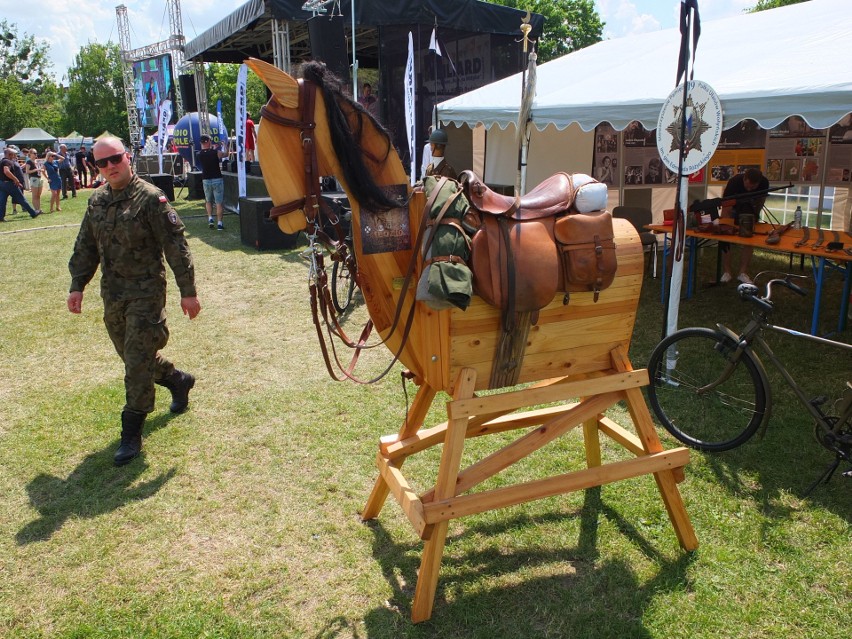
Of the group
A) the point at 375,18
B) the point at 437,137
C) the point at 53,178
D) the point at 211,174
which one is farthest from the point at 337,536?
the point at 53,178


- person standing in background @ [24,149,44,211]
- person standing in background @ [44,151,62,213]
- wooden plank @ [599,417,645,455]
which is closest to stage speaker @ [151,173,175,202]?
person standing in background @ [44,151,62,213]

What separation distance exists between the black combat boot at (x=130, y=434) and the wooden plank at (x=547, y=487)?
225 cm

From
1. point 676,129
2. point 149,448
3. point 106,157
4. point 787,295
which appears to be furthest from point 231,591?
point 787,295

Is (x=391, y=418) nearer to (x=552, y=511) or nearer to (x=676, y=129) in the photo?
(x=552, y=511)

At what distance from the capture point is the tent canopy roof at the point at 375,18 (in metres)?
13.0

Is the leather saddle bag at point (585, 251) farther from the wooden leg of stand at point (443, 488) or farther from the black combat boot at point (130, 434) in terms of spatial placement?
the black combat boot at point (130, 434)

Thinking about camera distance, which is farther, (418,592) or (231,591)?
(231,591)

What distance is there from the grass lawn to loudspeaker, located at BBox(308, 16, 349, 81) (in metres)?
5.75

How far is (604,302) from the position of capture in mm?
2676

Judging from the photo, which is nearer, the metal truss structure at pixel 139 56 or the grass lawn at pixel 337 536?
the grass lawn at pixel 337 536

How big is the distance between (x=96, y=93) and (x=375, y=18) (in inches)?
2251

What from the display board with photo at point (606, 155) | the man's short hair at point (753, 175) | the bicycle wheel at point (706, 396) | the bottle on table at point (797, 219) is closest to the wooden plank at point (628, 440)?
the bicycle wheel at point (706, 396)

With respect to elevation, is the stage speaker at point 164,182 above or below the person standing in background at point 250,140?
below

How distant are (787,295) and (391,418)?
517 cm
